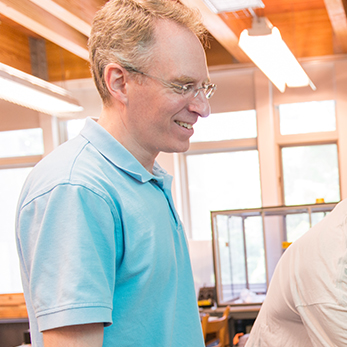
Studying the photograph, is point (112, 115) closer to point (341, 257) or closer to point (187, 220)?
point (341, 257)

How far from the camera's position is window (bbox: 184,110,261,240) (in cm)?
666

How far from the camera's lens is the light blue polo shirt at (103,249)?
65 cm

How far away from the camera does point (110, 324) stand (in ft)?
2.26

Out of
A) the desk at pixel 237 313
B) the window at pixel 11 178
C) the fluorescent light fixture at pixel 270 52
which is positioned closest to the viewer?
the fluorescent light fixture at pixel 270 52

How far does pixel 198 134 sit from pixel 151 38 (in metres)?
6.02

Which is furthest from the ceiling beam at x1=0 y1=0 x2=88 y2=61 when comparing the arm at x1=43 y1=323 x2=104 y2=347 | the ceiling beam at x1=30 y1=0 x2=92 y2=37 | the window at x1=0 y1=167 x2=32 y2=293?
the arm at x1=43 y1=323 x2=104 y2=347

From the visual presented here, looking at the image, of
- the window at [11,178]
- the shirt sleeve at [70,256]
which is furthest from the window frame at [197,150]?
the shirt sleeve at [70,256]

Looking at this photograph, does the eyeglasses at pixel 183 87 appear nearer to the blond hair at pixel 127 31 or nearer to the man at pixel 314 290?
the blond hair at pixel 127 31

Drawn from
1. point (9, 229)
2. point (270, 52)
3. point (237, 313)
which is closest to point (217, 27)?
point (270, 52)

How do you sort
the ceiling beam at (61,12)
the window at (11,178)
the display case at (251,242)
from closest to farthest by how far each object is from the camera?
the ceiling beam at (61,12)
the display case at (251,242)
the window at (11,178)

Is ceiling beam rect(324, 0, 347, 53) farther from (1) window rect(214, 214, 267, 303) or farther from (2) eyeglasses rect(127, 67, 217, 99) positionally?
(2) eyeglasses rect(127, 67, 217, 99)

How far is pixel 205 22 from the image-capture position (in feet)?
13.9

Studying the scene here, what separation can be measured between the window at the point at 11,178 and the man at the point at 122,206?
6.45 meters

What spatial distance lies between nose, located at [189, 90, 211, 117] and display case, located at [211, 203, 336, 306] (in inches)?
173
